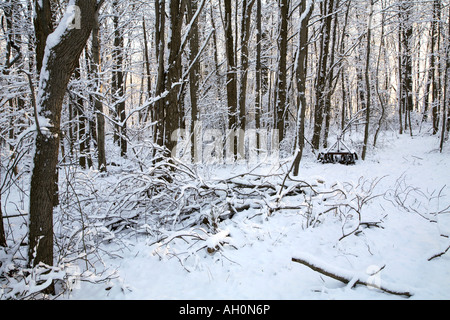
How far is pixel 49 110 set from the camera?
6.87 feet

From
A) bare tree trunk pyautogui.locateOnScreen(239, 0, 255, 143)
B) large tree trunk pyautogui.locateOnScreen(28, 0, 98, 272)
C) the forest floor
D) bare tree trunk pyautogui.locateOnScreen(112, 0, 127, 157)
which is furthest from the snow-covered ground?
bare tree trunk pyautogui.locateOnScreen(239, 0, 255, 143)

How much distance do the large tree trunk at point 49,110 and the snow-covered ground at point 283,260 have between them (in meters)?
0.69

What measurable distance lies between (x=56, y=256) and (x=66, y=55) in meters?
2.12

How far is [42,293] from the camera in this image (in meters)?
2.17

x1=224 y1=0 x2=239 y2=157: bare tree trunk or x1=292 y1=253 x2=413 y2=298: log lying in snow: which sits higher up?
x1=224 y1=0 x2=239 y2=157: bare tree trunk

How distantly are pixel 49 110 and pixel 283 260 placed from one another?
2761mm

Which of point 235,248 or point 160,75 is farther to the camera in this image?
point 160,75

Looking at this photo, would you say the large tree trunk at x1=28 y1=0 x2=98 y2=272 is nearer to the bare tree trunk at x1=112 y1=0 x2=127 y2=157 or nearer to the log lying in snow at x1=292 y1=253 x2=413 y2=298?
the log lying in snow at x1=292 y1=253 x2=413 y2=298

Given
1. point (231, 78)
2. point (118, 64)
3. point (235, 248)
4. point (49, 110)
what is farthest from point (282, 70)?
point (49, 110)

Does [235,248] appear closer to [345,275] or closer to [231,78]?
[345,275]

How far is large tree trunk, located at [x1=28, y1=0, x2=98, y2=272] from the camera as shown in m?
2.04

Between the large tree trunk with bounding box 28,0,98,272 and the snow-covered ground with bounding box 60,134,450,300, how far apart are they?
0.69m

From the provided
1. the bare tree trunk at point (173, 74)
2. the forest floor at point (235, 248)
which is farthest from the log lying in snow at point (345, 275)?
the bare tree trunk at point (173, 74)
